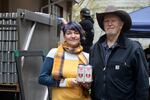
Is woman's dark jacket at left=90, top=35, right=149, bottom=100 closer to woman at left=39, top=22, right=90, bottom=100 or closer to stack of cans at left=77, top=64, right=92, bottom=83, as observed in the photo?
stack of cans at left=77, top=64, right=92, bottom=83

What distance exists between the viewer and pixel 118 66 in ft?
13.7

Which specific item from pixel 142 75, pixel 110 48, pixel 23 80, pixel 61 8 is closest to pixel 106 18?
pixel 110 48

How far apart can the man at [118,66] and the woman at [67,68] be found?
27cm

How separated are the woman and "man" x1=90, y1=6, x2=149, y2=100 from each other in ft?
0.89

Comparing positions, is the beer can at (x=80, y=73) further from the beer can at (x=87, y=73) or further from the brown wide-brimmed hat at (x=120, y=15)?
the brown wide-brimmed hat at (x=120, y=15)

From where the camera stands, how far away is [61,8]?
1981 centimetres

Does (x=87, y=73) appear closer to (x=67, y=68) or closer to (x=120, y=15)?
(x=67, y=68)

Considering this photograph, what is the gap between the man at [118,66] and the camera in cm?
420

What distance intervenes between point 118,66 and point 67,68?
24.3 inches

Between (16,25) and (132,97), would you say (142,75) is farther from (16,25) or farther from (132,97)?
(16,25)

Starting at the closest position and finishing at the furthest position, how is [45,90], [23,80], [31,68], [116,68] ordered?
[116,68], [23,80], [31,68], [45,90]

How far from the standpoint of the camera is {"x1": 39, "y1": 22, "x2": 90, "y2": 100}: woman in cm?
456

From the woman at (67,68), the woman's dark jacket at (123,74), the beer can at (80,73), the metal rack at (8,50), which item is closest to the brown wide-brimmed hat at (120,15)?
the woman's dark jacket at (123,74)

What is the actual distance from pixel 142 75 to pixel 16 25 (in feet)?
6.76
